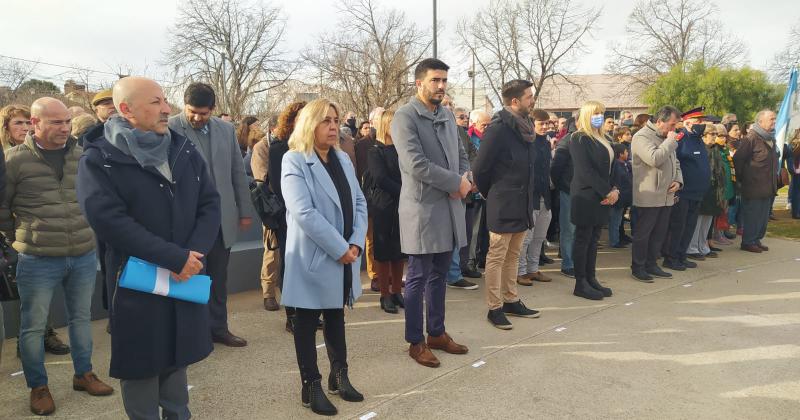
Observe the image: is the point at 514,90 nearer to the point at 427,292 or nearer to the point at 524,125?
the point at 524,125

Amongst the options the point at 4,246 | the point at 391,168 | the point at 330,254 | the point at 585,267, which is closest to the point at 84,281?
the point at 4,246

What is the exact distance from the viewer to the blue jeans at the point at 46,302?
134 inches

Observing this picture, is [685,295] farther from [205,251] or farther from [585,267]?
[205,251]

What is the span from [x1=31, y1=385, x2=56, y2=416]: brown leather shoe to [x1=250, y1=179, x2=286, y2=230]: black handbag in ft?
6.18

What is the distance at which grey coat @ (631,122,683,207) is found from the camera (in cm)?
654

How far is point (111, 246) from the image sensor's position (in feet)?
8.18

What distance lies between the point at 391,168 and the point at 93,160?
3.08m

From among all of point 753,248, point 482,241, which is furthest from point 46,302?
point 753,248

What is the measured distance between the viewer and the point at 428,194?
4.09 m

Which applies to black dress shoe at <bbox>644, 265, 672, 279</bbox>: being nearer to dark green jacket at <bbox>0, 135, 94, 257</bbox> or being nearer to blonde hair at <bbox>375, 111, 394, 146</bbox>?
blonde hair at <bbox>375, 111, 394, 146</bbox>

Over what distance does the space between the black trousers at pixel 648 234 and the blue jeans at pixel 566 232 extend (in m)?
0.74

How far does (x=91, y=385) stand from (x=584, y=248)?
4628mm

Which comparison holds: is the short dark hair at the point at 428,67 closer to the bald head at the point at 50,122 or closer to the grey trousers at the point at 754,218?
the bald head at the point at 50,122

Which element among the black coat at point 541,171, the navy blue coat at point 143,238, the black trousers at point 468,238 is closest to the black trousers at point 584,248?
the black coat at point 541,171
